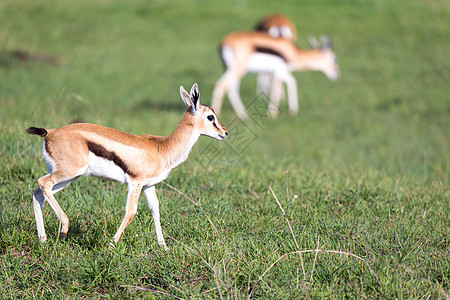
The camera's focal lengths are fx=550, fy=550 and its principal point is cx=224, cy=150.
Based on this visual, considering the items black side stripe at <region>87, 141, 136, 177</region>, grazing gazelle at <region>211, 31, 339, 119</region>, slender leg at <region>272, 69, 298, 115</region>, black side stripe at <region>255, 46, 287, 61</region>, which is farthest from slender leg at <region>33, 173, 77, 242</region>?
black side stripe at <region>255, 46, 287, 61</region>

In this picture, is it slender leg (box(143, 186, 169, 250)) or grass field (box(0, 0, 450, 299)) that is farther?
slender leg (box(143, 186, 169, 250))

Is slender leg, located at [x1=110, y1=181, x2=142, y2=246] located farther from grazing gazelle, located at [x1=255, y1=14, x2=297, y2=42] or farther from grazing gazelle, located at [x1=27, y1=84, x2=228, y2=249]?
grazing gazelle, located at [x1=255, y1=14, x2=297, y2=42]

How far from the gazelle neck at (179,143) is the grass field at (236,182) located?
A: 36cm

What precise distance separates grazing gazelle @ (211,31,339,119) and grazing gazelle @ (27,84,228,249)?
6744 mm

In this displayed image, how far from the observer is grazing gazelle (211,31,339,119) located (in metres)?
10.9

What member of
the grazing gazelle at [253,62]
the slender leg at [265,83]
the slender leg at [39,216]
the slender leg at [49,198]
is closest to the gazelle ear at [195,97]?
the slender leg at [49,198]

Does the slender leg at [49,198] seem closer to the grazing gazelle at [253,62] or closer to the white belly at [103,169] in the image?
the white belly at [103,169]

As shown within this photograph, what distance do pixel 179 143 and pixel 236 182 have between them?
153cm

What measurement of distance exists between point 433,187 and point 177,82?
7339mm

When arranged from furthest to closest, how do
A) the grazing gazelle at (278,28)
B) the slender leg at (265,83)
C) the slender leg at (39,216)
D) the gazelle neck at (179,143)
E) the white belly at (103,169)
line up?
the grazing gazelle at (278,28), the slender leg at (265,83), the gazelle neck at (179,143), the slender leg at (39,216), the white belly at (103,169)

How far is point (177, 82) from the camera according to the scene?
467 inches

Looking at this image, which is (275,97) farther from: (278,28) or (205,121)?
(205,121)

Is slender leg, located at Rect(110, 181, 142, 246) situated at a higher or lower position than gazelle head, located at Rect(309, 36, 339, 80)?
higher

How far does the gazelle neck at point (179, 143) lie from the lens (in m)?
3.77
